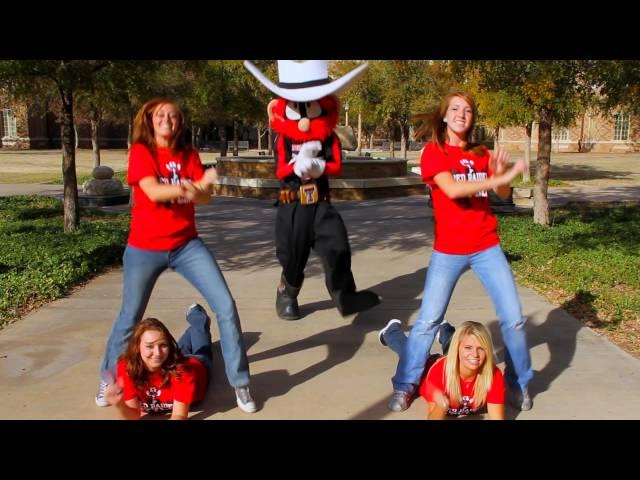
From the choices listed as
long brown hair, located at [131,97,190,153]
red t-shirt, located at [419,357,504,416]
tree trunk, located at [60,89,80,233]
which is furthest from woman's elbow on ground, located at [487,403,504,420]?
tree trunk, located at [60,89,80,233]

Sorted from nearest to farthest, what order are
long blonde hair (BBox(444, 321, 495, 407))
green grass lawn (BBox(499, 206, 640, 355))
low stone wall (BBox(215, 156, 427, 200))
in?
long blonde hair (BBox(444, 321, 495, 407)) < green grass lawn (BBox(499, 206, 640, 355)) < low stone wall (BBox(215, 156, 427, 200))

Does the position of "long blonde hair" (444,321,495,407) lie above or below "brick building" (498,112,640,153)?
below

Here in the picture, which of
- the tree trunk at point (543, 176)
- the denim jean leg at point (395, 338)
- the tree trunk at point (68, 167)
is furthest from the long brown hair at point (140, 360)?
the tree trunk at point (543, 176)

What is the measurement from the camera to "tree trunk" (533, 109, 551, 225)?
33.6 feet

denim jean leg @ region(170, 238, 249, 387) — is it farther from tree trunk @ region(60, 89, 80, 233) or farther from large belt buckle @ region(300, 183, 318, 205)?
tree trunk @ region(60, 89, 80, 233)

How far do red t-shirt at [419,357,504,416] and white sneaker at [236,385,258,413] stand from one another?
986 mm

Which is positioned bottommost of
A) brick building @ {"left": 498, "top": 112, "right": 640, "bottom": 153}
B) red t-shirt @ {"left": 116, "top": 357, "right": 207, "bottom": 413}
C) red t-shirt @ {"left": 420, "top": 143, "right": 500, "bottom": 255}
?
red t-shirt @ {"left": 116, "top": 357, "right": 207, "bottom": 413}

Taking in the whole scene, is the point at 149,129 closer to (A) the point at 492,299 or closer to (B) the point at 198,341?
(B) the point at 198,341

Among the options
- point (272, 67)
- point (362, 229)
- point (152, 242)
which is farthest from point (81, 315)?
point (272, 67)

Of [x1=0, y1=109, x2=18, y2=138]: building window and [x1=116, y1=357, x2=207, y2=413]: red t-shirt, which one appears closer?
[x1=116, y1=357, x2=207, y2=413]: red t-shirt

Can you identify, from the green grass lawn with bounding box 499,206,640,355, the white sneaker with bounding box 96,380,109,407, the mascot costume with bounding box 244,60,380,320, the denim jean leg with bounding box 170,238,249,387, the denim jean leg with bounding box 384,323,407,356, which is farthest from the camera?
the green grass lawn with bounding box 499,206,640,355

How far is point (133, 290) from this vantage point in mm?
3576

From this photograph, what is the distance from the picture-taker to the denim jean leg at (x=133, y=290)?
3.52 metres

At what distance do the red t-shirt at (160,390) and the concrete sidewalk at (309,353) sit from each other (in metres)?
0.22
